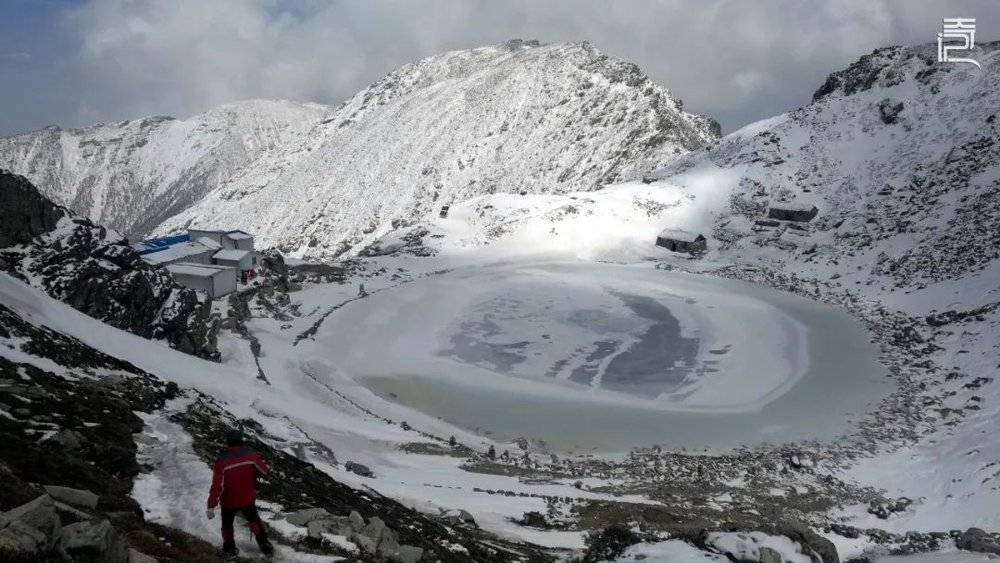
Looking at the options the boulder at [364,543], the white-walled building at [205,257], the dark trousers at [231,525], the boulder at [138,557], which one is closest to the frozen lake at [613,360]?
the white-walled building at [205,257]

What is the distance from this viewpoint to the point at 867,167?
271ft

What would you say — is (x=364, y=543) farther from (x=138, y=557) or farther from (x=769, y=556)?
(x=769, y=556)

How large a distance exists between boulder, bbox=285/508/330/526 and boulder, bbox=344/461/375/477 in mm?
9812

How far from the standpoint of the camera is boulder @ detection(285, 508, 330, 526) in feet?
37.1

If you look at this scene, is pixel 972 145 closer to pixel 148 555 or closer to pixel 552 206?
pixel 552 206

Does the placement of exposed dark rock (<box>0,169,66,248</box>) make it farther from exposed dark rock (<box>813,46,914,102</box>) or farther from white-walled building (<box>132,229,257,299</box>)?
exposed dark rock (<box>813,46,914,102</box>)

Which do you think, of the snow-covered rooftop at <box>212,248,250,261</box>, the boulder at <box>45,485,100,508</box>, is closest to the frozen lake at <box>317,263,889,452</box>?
the snow-covered rooftop at <box>212,248,250,261</box>

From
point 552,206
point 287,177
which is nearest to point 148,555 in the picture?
point 552,206

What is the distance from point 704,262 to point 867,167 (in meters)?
27.1

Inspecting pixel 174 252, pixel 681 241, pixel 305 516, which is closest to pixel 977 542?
pixel 305 516

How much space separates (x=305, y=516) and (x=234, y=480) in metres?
2.33

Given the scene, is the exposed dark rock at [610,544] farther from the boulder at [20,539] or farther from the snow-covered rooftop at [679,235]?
the snow-covered rooftop at [679,235]

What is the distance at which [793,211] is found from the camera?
3076 inches

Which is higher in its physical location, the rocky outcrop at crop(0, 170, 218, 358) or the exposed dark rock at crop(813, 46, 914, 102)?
the exposed dark rock at crop(813, 46, 914, 102)
